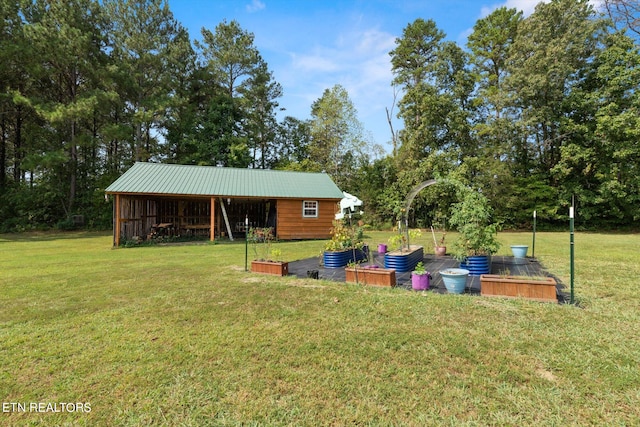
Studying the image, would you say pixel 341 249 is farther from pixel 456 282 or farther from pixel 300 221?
pixel 300 221

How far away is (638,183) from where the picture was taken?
1744 cm

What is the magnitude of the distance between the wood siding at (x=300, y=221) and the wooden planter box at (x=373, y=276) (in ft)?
28.3

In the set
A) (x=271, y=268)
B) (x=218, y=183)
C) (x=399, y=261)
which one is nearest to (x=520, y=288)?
(x=399, y=261)

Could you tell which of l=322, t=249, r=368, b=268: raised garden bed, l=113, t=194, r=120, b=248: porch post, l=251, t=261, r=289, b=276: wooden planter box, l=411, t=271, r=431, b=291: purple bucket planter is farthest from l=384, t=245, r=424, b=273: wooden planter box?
l=113, t=194, r=120, b=248: porch post

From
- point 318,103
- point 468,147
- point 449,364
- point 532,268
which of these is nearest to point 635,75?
point 468,147

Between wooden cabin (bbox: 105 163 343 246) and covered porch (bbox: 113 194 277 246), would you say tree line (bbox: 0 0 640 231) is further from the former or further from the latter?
covered porch (bbox: 113 194 277 246)

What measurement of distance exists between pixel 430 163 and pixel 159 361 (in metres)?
19.6

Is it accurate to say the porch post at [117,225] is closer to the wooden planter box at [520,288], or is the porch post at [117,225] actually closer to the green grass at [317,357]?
the green grass at [317,357]

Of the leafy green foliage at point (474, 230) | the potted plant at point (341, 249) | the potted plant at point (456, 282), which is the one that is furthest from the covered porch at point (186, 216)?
the potted plant at point (456, 282)

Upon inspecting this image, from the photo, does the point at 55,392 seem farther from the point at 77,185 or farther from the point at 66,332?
the point at 77,185

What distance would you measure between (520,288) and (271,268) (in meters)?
4.37

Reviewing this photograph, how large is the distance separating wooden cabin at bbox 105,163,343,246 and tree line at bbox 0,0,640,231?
662 cm

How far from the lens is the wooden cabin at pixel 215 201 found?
12.8 m

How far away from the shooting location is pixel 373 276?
5.55 m
